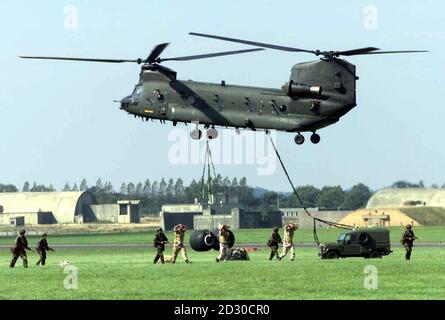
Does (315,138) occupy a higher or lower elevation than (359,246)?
higher

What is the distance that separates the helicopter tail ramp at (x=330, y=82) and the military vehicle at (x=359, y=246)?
31.1 ft

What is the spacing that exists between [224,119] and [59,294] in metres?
17.4

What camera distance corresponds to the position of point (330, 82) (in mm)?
48812

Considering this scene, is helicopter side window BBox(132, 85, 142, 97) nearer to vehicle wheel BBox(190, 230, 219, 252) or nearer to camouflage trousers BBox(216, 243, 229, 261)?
vehicle wheel BBox(190, 230, 219, 252)

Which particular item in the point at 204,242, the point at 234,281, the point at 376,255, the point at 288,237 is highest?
the point at 288,237

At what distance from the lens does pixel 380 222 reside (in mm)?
171625

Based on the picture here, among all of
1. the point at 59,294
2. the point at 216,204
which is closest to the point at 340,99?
the point at 59,294

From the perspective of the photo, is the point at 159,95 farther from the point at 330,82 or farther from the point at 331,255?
the point at 331,255

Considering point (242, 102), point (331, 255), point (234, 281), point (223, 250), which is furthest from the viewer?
point (331, 255)

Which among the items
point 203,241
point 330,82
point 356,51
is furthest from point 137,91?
point 356,51

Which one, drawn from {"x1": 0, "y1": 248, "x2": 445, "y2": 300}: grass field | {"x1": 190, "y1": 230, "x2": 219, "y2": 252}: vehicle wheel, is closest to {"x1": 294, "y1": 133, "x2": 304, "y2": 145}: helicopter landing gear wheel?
{"x1": 0, "y1": 248, "x2": 445, "y2": 300}: grass field

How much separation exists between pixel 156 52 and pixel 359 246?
571 inches

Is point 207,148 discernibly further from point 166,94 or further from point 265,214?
point 265,214

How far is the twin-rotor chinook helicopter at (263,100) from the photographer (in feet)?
160
